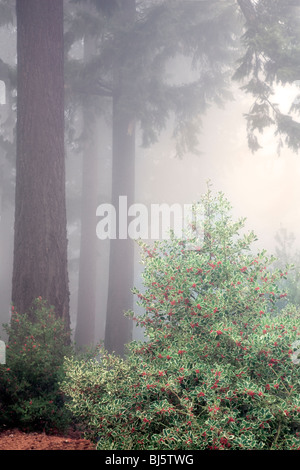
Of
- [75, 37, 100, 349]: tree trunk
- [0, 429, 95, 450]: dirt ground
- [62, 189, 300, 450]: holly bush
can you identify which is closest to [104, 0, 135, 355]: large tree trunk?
[75, 37, 100, 349]: tree trunk

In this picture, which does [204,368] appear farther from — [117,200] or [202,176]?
[202,176]

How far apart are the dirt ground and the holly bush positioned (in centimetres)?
48

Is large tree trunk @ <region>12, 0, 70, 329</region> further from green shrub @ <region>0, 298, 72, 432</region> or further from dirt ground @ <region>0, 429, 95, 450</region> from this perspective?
dirt ground @ <region>0, 429, 95, 450</region>

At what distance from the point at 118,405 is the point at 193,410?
0.64m

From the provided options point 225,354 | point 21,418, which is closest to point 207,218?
point 225,354

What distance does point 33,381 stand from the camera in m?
5.60

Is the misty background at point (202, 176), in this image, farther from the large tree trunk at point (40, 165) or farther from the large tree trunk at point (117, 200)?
the large tree trunk at point (40, 165)

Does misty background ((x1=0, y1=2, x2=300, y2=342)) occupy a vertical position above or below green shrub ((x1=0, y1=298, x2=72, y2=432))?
above

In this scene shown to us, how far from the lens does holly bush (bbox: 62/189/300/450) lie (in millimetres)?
3598

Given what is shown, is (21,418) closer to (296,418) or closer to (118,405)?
(118,405)

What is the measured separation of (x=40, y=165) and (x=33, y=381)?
369 cm

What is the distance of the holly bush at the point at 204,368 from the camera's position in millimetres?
3598

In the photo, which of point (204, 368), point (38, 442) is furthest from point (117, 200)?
point (204, 368)

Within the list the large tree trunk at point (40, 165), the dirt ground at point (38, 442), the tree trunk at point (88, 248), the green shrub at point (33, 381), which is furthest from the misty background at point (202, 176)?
the dirt ground at point (38, 442)
